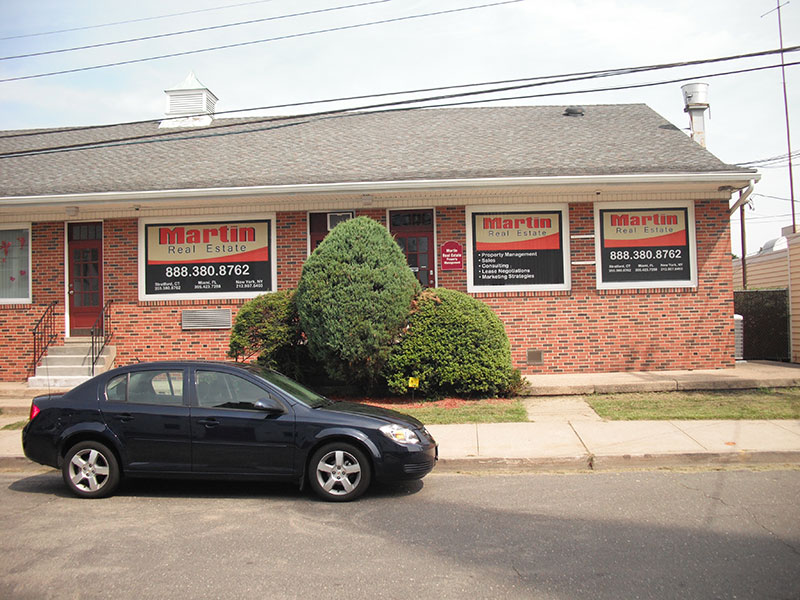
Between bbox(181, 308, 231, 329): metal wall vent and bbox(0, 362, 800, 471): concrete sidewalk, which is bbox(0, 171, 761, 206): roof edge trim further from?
bbox(0, 362, 800, 471): concrete sidewalk

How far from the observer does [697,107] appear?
14984 millimetres

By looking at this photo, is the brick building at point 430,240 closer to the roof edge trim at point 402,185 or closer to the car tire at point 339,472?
the roof edge trim at point 402,185

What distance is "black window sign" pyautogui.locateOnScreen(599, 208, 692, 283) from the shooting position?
42.0 feet

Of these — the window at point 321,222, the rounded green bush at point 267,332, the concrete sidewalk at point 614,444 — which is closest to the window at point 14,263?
the rounded green bush at point 267,332

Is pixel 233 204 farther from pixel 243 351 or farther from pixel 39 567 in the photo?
pixel 39 567

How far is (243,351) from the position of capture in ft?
36.3

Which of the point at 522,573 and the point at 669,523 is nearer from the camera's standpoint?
the point at 522,573

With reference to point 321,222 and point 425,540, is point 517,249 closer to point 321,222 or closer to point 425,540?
point 321,222

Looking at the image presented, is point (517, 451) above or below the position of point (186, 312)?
below

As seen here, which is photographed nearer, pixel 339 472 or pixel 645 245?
pixel 339 472

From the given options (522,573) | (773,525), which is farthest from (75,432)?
(773,525)

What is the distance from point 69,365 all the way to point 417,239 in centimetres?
733

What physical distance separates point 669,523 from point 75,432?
5.52 meters

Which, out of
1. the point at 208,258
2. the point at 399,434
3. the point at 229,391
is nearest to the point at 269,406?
the point at 229,391
